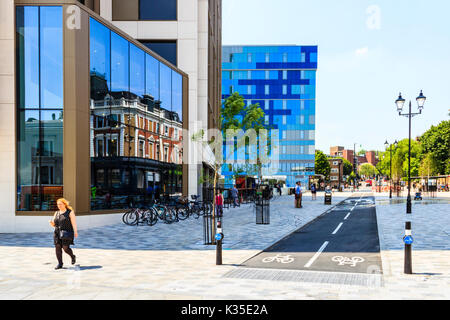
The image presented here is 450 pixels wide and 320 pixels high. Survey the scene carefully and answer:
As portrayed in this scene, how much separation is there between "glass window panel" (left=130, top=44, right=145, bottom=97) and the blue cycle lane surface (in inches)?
436

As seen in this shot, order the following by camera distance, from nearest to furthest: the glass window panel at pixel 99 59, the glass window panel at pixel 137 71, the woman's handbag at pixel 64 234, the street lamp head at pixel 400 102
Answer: the woman's handbag at pixel 64 234, the glass window panel at pixel 99 59, the glass window panel at pixel 137 71, the street lamp head at pixel 400 102

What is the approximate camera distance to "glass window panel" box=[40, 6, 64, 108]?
15055 millimetres

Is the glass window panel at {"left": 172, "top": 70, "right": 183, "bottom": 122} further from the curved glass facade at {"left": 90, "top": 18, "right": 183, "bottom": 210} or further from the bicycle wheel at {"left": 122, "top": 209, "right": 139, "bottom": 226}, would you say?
the bicycle wheel at {"left": 122, "top": 209, "right": 139, "bottom": 226}

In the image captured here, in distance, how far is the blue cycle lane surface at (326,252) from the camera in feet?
27.5

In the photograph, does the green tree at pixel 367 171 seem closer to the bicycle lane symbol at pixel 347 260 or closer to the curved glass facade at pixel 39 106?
the curved glass facade at pixel 39 106

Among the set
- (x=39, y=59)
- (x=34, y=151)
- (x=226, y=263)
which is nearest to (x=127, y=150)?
(x=34, y=151)

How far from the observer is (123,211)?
1780cm

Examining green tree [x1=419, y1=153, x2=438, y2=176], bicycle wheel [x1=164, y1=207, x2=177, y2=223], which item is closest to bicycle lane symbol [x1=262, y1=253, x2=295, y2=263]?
bicycle wheel [x1=164, y1=207, x2=177, y2=223]

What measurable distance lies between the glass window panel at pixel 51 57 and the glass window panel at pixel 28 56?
0.25 meters

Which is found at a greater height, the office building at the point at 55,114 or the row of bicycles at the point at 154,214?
the office building at the point at 55,114

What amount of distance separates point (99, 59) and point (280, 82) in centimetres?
7847

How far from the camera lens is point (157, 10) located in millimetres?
24375

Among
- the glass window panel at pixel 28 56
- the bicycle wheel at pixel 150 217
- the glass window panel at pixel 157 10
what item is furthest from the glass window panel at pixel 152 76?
the bicycle wheel at pixel 150 217

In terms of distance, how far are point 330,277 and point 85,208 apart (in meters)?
11.4
